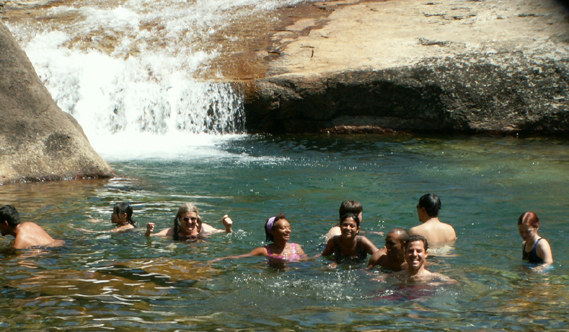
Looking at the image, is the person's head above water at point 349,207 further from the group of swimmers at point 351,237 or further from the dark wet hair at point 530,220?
the dark wet hair at point 530,220

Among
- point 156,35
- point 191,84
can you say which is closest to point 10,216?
point 191,84

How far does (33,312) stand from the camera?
5.15m

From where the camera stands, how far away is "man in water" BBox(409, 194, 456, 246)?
7266 mm

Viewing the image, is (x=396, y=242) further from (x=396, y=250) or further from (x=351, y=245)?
(x=351, y=245)

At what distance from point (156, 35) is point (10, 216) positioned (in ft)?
43.2

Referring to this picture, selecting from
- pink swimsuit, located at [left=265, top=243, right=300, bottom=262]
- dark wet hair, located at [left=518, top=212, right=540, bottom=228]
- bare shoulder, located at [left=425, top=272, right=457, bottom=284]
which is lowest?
bare shoulder, located at [left=425, top=272, right=457, bottom=284]

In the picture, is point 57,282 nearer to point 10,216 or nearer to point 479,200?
point 10,216

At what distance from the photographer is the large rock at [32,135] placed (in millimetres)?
11062

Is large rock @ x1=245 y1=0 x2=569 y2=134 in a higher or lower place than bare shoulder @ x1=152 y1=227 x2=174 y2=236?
higher

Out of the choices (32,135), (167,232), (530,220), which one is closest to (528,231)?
(530,220)

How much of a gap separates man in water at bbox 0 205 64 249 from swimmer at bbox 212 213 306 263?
76.4 inches

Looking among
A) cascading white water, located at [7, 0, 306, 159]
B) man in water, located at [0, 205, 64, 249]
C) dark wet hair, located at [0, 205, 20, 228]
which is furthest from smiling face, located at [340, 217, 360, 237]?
cascading white water, located at [7, 0, 306, 159]

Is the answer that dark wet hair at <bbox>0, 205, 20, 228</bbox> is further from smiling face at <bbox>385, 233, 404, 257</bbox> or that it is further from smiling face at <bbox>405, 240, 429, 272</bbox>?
smiling face at <bbox>405, 240, 429, 272</bbox>

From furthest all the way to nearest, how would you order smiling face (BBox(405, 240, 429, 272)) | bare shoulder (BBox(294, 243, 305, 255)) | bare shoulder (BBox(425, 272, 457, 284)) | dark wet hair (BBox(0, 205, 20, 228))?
dark wet hair (BBox(0, 205, 20, 228))
bare shoulder (BBox(294, 243, 305, 255))
bare shoulder (BBox(425, 272, 457, 284))
smiling face (BBox(405, 240, 429, 272))
